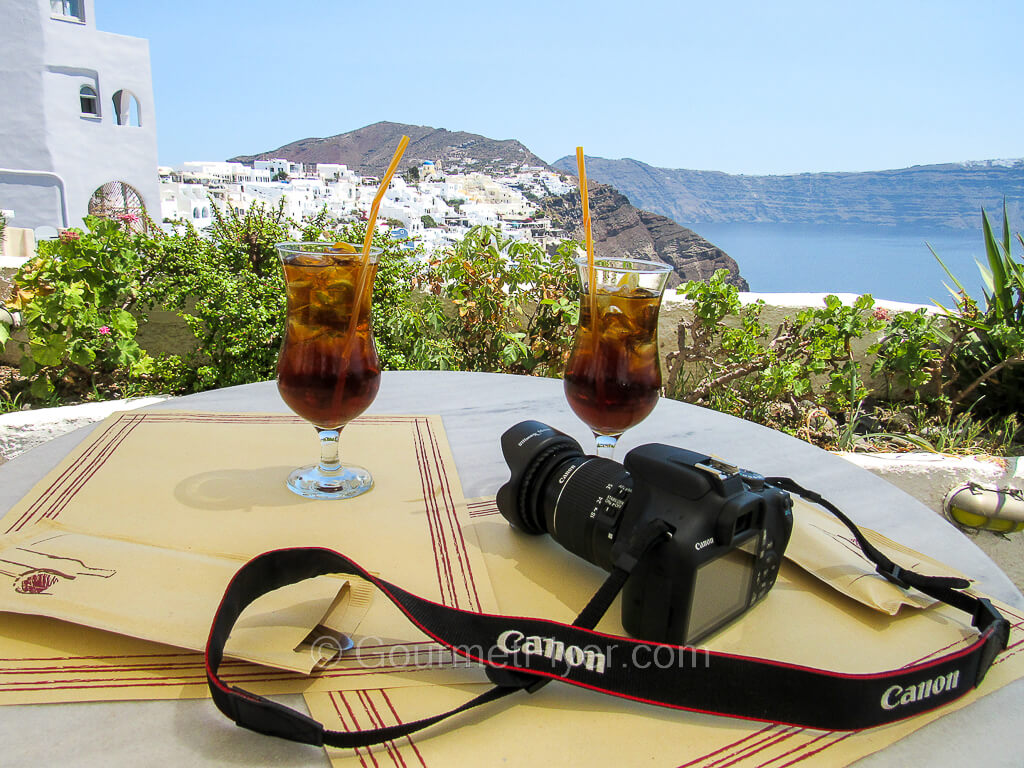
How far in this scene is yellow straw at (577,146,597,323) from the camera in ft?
3.26

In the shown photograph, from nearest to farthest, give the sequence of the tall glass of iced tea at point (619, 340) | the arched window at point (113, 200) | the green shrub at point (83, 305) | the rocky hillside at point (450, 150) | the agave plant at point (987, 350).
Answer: the tall glass of iced tea at point (619, 340) → the green shrub at point (83, 305) → the agave plant at point (987, 350) → the arched window at point (113, 200) → the rocky hillside at point (450, 150)

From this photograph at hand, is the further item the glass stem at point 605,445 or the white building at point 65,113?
the white building at point 65,113

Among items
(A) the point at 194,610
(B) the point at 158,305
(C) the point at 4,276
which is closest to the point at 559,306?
(B) the point at 158,305

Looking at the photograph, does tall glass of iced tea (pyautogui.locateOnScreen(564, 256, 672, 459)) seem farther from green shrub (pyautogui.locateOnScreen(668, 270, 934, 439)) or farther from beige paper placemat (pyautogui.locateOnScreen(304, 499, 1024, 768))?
green shrub (pyautogui.locateOnScreen(668, 270, 934, 439))

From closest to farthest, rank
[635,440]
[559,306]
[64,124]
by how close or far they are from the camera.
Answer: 1. [635,440]
2. [559,306]
3. [64,124]

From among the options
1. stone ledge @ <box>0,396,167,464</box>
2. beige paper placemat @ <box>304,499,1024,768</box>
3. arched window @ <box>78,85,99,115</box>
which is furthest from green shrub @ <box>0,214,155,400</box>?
arched window @ <box>78,85,99,115</box>

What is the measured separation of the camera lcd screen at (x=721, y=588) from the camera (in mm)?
680

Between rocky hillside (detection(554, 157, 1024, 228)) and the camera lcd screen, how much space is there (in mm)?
3818

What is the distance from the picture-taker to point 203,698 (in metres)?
0.62

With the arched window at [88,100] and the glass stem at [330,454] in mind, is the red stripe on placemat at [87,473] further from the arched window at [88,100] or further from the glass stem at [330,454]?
the arched window at [88,100]

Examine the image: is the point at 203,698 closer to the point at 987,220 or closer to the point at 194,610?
the point at 194,610

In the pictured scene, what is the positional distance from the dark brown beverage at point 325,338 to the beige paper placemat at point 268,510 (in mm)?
162

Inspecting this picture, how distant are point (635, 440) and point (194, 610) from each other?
34.3 inches

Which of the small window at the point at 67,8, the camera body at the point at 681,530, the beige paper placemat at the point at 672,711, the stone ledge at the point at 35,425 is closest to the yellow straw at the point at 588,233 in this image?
the camera body at the point at 681,530
